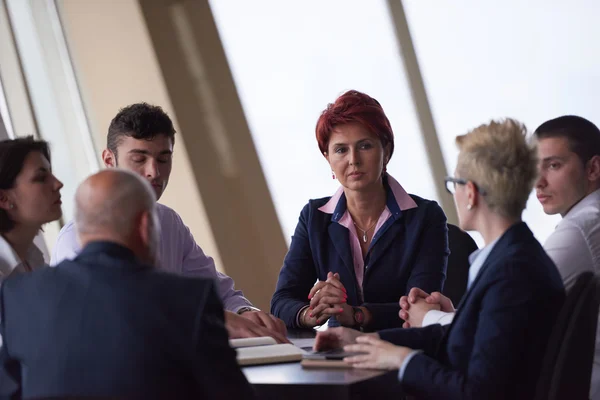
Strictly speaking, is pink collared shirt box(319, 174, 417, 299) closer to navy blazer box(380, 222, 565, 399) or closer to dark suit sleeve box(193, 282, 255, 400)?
navy blazer box(380, 222, 565, 399)

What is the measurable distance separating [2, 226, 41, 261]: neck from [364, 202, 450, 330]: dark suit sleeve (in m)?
1.27

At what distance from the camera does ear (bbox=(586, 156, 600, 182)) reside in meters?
2.98

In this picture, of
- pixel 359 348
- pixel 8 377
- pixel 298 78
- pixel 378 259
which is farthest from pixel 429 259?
pixel 298 78

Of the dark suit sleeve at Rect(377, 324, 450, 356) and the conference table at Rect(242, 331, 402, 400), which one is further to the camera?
the dark suit sleeve at Rect(377, 324, 450, 356)

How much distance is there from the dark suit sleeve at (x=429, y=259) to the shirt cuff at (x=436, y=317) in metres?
0.35

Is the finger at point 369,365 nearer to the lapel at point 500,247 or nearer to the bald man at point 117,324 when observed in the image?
the lapel at point 500,247

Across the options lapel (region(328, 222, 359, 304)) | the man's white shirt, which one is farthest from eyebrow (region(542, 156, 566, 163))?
lapel (region(328, 222, 359, 304))

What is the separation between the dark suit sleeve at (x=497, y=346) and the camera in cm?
184

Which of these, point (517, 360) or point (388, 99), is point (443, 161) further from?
point (517, 360)

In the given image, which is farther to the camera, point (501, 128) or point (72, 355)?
point (501, 128)

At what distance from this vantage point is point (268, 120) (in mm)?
5746

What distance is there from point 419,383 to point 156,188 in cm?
152

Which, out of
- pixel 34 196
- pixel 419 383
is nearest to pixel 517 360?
pixel 419 383

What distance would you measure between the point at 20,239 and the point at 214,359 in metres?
1.57
